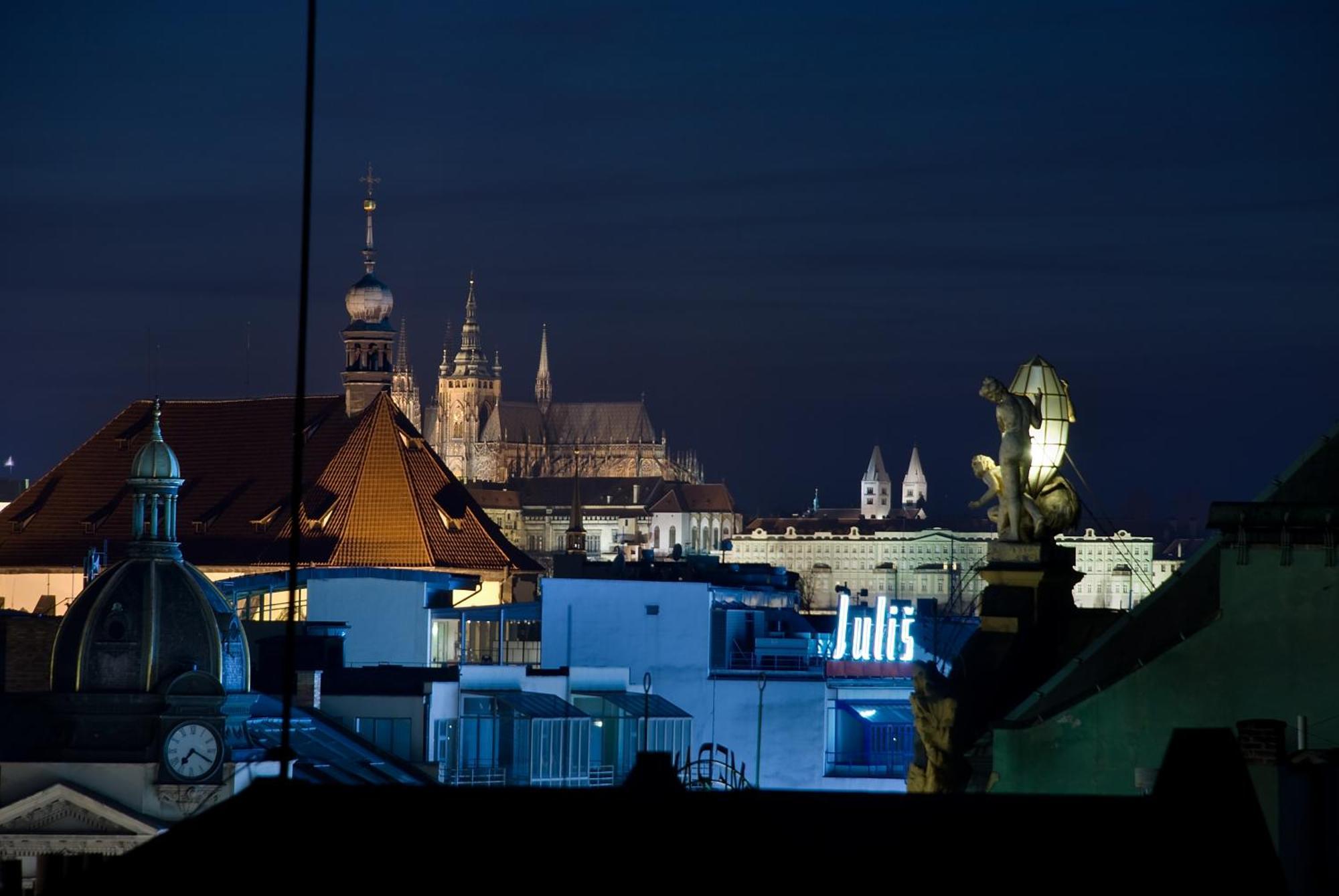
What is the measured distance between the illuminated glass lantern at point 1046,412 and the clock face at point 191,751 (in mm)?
38719

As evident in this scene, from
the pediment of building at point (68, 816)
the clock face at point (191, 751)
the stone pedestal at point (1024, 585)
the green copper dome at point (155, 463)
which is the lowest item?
the pediment of building at point (68, 816)

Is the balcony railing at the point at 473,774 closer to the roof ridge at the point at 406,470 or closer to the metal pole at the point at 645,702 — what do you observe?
the metal pole at the point at 645,702

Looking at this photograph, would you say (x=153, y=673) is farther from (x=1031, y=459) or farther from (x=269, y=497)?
(x=269, y=497)

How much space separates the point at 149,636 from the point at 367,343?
282 ft

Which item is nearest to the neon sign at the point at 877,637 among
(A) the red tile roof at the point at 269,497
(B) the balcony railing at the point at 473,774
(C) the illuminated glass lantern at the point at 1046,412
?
(B) the balcony railing at the point at 473,774

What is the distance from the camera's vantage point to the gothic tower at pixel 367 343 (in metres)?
137

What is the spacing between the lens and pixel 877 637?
72750mm

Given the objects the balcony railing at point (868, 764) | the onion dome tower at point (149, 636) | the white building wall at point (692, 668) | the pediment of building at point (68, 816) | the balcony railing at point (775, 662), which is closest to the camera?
the pediment of building at point (68, 816)

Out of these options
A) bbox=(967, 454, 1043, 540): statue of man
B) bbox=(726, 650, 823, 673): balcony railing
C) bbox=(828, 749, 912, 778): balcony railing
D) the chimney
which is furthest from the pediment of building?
bbox=(967, 454, 1043, 540): statue of man

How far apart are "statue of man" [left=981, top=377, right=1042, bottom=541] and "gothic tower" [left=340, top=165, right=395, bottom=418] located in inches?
4573

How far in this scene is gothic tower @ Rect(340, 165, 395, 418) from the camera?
13688 centimetres

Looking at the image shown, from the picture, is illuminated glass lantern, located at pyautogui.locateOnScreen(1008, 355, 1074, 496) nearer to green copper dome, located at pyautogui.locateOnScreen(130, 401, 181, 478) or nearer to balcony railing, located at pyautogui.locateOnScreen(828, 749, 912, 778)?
balcony railing, located at pyautogui.locateOnScreen(828, 749, 912, 778)

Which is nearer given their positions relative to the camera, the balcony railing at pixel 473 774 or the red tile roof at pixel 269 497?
the balcony railing at pixel 473 774

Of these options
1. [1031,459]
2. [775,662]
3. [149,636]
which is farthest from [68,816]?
[1031,459]
